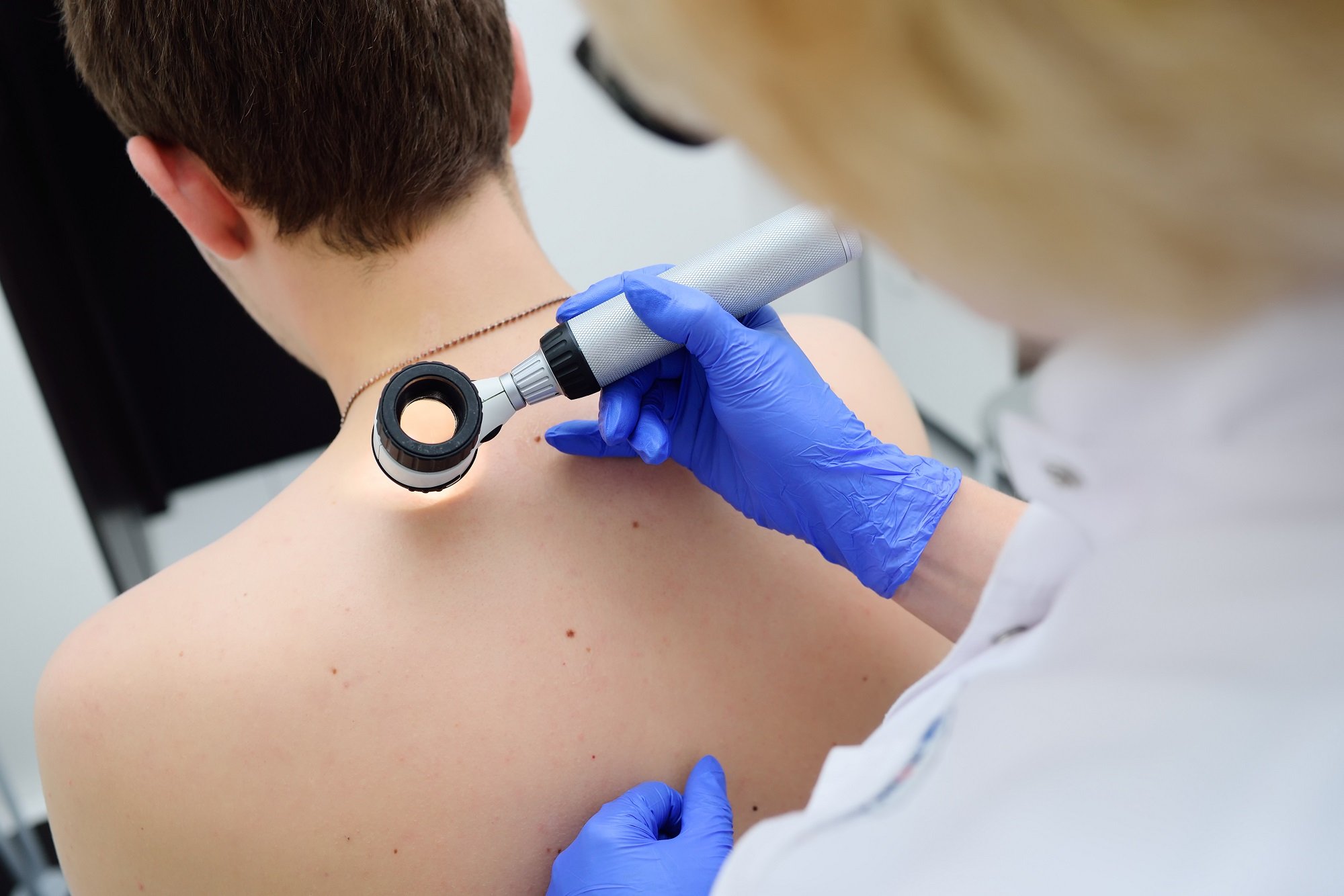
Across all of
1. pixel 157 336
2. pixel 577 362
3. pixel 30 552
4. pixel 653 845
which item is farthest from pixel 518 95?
pixel 157 336

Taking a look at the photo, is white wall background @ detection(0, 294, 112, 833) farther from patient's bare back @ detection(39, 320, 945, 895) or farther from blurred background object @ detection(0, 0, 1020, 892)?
patient's bare back @ detection(39, 320, 945, 895)

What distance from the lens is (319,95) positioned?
82 cm

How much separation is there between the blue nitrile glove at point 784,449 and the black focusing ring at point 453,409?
10 cm

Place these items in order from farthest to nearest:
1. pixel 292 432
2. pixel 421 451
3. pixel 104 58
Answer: pixel 292 432 < pixel 104 58 < pixel 421 451

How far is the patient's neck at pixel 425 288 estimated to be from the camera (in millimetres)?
877

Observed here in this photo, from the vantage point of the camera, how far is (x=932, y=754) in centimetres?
47

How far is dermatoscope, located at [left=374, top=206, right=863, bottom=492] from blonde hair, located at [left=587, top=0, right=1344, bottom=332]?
0.46m

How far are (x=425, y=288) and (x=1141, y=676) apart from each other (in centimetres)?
66

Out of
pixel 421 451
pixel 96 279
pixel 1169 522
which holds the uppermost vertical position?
pixel 96 279

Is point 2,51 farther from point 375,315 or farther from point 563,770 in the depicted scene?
point 563,770

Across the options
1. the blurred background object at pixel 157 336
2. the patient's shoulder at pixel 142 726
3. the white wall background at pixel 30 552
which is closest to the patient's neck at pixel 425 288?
the patient's shoulder at pixel 142 726

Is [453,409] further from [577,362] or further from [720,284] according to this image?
[720,284]

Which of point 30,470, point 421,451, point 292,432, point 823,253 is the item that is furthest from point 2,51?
point 823,253

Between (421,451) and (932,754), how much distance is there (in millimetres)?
431
